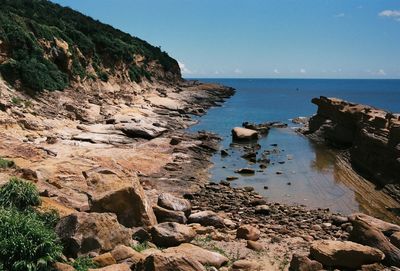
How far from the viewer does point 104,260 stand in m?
10.8

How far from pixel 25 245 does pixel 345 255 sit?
9.23 meters

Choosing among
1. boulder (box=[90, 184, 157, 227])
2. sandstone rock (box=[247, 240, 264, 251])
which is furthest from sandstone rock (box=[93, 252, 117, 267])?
sandstone rock (box=[247, 240, 264, 251])

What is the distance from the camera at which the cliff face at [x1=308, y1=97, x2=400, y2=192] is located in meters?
29.8

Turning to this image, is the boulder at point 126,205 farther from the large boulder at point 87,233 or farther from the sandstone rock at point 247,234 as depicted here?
the sandstone rock at point 247,234

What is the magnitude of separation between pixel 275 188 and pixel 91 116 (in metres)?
20.9

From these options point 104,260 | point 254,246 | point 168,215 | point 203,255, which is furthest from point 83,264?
point 254,246

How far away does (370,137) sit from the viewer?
3406 centimetres

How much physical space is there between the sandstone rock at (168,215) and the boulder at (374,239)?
6.32 m

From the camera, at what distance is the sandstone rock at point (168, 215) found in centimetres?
1638

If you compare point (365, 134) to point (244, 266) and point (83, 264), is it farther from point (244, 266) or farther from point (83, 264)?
point (83, 264)

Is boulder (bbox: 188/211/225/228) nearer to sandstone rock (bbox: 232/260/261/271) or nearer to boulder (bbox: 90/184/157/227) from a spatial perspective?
boulder (bbox: 90/184/157/227)

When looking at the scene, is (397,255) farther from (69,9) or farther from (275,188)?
(69,9)

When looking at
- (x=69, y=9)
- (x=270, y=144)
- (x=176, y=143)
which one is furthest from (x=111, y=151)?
(x=69, y=9)

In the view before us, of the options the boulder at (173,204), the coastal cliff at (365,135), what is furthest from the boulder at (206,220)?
the coastal cliff at (365,135)
